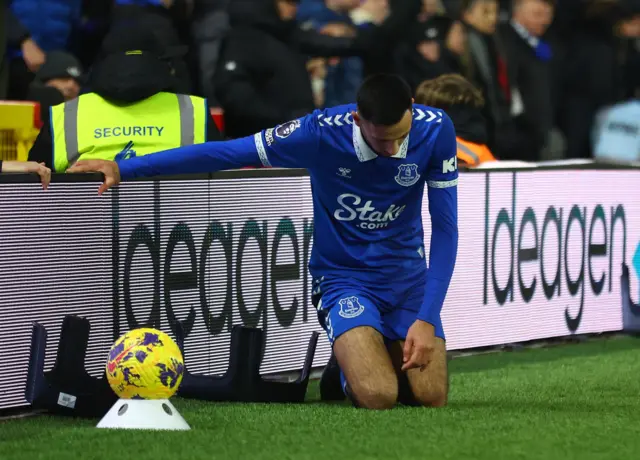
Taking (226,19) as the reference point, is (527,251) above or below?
below

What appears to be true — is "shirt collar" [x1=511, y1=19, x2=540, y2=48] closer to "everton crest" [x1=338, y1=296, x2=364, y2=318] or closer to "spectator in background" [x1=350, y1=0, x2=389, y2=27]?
"spectator in background" [x1=350, y1=0, x2=389, y2=27]

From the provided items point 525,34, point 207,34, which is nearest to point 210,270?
point 207,34

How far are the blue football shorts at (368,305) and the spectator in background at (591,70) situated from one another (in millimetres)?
7624

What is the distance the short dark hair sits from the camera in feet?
20.9

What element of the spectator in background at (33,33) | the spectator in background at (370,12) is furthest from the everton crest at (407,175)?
the spectator in background at (370,12)

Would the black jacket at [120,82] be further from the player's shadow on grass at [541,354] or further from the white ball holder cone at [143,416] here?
the player's shadow on grass at [541,354]

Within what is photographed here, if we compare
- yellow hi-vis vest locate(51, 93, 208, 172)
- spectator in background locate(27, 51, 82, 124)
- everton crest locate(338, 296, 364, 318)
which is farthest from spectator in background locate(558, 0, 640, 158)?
everton crest locate(338, 296, 364, 318)

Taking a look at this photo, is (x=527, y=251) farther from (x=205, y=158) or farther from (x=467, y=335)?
(x=205, y=158)

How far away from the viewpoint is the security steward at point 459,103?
9.70 m

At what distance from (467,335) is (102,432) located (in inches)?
145

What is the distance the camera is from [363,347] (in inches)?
273

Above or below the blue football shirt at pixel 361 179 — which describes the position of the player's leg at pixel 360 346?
below

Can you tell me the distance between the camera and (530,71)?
13.9 metres

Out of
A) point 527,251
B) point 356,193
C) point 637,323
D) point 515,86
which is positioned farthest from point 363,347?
point 515,86
